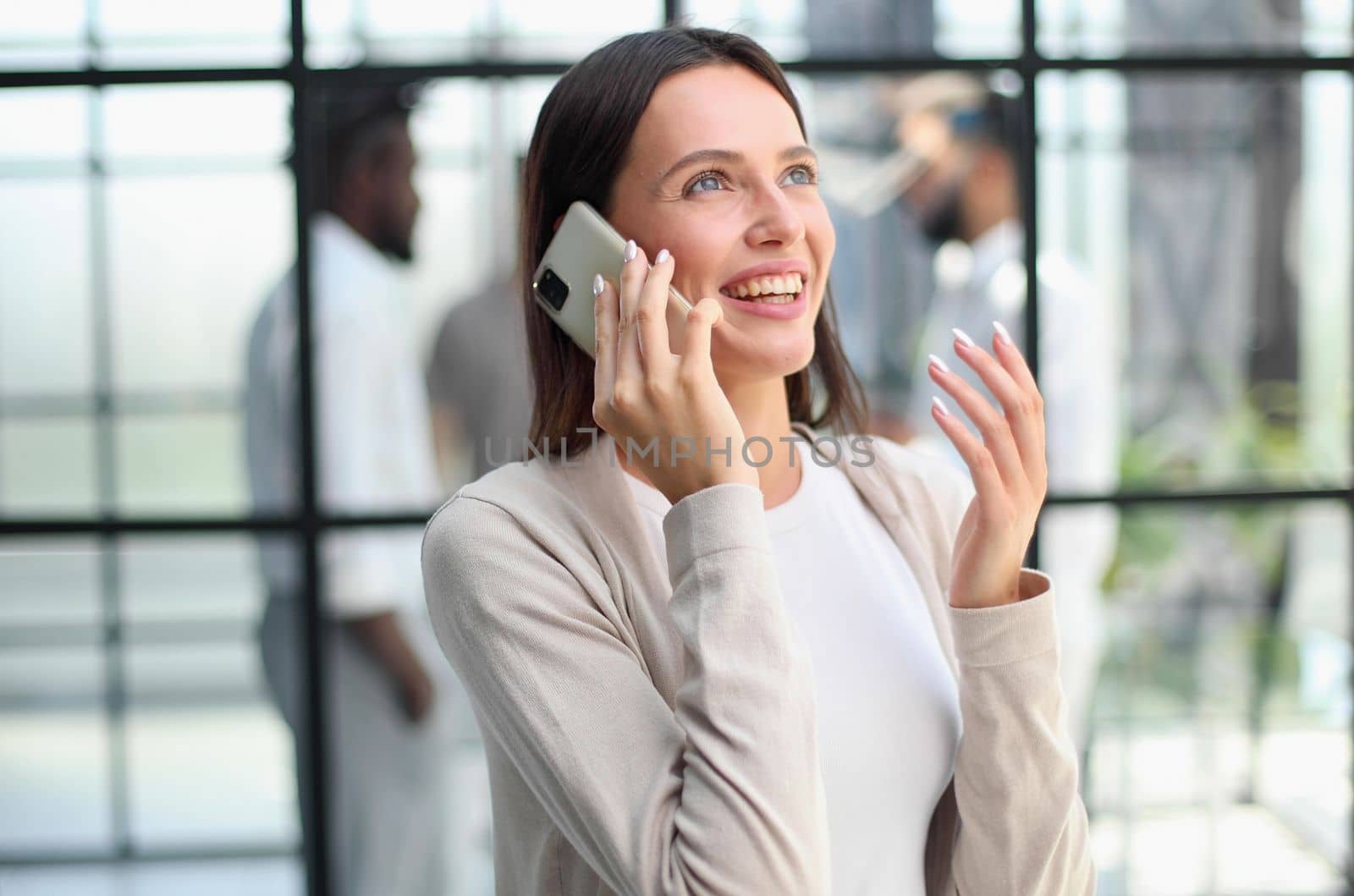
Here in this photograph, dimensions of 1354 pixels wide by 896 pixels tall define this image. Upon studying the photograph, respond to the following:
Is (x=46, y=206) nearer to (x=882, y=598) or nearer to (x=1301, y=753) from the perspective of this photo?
(x=882, y=598)

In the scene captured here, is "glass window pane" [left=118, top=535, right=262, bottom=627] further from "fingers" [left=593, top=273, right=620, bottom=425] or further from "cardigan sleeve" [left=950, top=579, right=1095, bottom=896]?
"cardigan sleeve" [left=950, top=579, right=1095, bottom=896]

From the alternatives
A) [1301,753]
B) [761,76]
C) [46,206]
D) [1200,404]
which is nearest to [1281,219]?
[1200,404]

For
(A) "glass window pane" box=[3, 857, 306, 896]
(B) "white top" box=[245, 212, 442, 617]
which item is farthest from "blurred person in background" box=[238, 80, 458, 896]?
(A) "glass window pane" box=[3, 857, 306, 896]

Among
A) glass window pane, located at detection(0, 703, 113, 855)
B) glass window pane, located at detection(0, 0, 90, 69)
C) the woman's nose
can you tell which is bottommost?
glass window pane, located at detection(0, 703, 113, 855)

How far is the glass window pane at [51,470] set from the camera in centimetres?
217

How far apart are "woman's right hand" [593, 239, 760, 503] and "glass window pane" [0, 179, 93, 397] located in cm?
146

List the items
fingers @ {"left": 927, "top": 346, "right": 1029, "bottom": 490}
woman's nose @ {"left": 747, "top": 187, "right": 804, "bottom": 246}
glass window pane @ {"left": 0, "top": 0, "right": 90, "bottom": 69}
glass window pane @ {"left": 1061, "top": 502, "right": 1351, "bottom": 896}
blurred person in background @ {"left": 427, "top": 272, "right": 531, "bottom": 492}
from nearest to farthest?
fingers @ {"left": 927, "top": 346, "right": 1029, "bottom": 490}, woman's nose @ {"left": 747, "top": 187, "right": 804, "bottom": 246}, glass window pane @ {"left": 0, "top": 0, "right": 90, "bottom": 69}, blurred person in background @ {"left": 427, "top": 272, "right": 531, "bottom": 492}, glass window pane @ {"left": 1061, "top": 502, "right": 1351, "bottom": 896}

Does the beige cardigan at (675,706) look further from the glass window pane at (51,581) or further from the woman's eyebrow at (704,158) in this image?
the glass window pane at (51,581)

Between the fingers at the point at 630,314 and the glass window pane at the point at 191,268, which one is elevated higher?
the glass window pane at the point at 191,268

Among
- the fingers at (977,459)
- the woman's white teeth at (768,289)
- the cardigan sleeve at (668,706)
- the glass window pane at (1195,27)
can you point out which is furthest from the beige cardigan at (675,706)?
the glass window pane at (1195,27)

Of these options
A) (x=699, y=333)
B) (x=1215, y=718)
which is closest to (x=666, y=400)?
(x=699, y=333)

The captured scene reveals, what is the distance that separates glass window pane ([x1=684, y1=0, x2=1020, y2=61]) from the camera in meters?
2.12

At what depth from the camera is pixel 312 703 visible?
7.04 feet

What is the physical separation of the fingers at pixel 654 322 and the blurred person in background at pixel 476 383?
1043 millimetres
